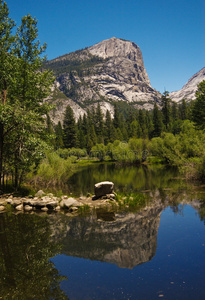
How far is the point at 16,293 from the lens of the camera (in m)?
6.09

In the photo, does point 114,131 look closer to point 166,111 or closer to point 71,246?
point 166,111

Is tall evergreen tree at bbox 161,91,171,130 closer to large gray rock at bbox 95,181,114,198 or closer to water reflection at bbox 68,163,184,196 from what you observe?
water reflection at bbox 68,163,184,196

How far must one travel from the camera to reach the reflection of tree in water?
20.3 feet

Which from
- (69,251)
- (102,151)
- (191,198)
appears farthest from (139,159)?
(69,251)

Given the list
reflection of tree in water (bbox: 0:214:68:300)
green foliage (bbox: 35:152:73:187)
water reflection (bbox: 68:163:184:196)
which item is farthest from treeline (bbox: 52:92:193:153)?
reflection of tree in water (bbox: 0:214:68:300)

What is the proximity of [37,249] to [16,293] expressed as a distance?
2.91 meters

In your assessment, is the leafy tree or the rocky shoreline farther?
the leafy tree

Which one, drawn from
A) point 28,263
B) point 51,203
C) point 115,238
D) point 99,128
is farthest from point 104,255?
point 99,128

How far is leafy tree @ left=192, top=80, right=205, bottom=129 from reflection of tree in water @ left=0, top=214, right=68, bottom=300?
4553cm

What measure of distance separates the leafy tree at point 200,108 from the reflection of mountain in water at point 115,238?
4128 centimetres

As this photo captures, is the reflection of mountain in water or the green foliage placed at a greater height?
the green foliage

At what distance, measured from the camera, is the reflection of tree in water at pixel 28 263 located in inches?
244

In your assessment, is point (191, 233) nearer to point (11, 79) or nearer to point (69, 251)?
point (69, 251)

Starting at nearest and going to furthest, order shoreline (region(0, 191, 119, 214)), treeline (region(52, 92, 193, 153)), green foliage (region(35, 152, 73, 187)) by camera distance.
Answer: shoreline (region(0, 191, 119, 214)), green foliage (region(35, 152, 73, 187)), treeline (region(52, 92, 193, 153))
